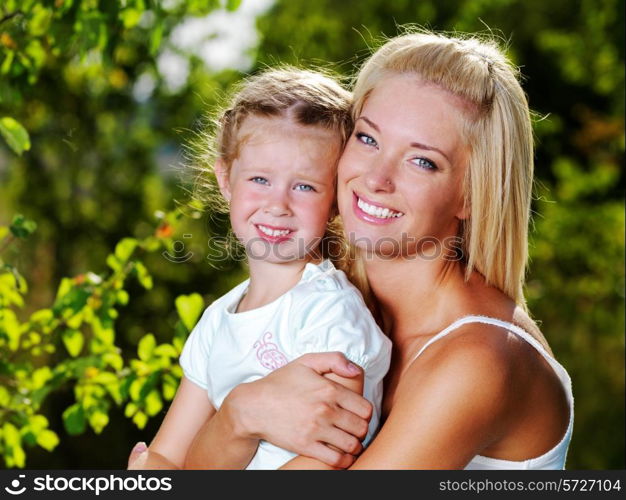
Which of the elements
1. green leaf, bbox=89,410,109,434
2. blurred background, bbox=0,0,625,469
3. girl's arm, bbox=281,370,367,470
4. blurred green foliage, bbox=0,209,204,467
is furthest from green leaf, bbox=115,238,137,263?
blurred background, bbox=0,0,625,469

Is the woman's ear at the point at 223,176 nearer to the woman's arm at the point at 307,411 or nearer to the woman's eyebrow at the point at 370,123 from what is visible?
the woman's eyebrow at the point at 370,123

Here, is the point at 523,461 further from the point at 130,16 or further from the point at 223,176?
the point at 130,16

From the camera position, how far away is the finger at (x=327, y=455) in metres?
2.01

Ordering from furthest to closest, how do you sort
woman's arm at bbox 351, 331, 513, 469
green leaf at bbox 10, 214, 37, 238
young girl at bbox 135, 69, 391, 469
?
green leaf at bbox 10, 214, 37, 238, young girl at bbox 135, 69, 391, 469, woman's arm at bbox 351, 331, 513, 469

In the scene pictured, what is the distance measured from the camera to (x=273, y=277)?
7.87ft

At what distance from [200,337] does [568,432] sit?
3.31 ft

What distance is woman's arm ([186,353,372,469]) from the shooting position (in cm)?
201

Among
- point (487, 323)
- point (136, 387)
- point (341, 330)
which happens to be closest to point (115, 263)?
point (136, 387)

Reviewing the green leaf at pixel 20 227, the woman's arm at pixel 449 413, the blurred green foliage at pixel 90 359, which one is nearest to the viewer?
the woman's arm at pixel 449 413

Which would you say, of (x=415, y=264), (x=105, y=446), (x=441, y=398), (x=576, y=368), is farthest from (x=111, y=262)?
(x=576, y=368)

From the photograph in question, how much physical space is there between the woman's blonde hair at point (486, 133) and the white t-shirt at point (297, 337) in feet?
1.32

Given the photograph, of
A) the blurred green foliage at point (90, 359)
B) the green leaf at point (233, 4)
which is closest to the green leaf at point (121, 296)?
the blurred green foliage at point (90, 359)

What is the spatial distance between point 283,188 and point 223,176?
0.31 metres

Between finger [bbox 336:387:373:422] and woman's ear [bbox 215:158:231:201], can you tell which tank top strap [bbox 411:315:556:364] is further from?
woman's ear [bbox 215:158:231:201]
